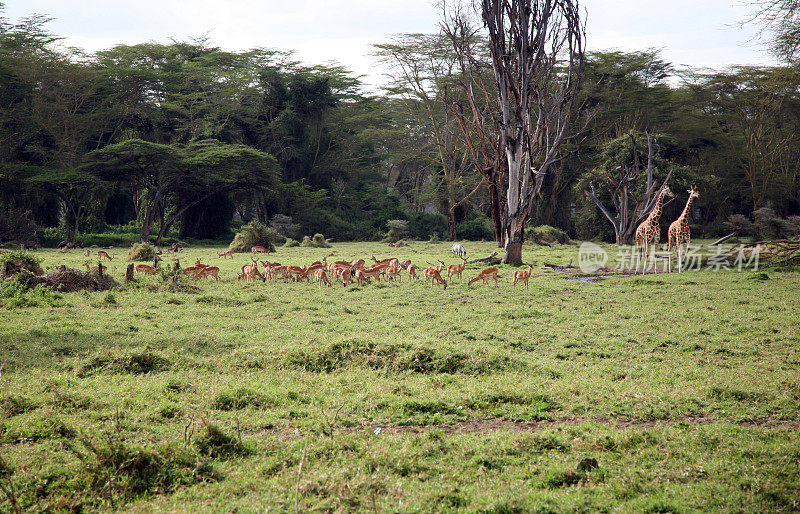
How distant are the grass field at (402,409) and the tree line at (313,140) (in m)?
19.4

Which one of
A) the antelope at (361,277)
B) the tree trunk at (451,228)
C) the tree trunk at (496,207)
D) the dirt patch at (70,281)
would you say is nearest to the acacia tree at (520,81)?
the tree trunk at (496,207)

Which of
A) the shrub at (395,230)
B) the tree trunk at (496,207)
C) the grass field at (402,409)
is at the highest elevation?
the tree trunk at (496,207)

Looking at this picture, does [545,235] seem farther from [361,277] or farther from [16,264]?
[16,264]

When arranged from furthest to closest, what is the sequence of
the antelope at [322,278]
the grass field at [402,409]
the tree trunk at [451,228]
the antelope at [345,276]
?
the tree trunk at [451,228], the antelope at [322,278], the antelope at [345,276], the grass field at [402,409]

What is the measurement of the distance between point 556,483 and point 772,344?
5844 millimetres

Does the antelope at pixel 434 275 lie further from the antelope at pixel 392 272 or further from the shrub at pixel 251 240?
the shrub at pixel 251 240

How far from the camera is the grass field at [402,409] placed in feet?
13.5

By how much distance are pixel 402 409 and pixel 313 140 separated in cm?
3943

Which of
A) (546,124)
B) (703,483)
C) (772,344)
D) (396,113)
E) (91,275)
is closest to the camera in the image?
(703,483)

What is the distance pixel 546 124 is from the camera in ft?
66.4

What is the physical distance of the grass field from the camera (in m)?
4.11

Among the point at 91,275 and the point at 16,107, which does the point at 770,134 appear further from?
the point at 16,107

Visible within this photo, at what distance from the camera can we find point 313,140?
Result: 1708 inches

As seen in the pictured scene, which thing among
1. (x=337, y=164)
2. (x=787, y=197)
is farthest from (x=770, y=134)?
(x=337, y=164)
